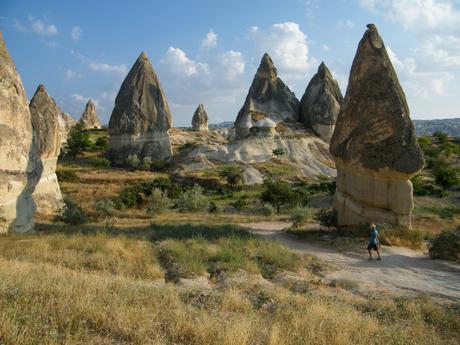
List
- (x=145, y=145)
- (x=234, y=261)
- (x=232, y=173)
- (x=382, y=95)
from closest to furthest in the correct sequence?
(x=234, y=261)
(x=382, y=95)
(x=232, y=173)
(x=145, y=145)

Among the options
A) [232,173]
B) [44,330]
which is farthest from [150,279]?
[232,173]

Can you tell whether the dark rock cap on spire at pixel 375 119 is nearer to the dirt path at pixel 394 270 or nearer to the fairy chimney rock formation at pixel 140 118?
the dirt path at pixel 394 270

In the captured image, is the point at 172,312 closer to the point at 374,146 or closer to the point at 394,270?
the point at 394,270

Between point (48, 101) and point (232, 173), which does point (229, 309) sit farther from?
point (232, 173)

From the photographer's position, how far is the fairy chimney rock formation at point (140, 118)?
34094 mm

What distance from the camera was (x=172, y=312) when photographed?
3846mm

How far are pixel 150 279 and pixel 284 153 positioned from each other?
31.0 metres

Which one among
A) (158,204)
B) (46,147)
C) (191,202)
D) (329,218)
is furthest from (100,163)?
(329,218)

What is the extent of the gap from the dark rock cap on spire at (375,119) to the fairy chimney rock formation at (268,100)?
29.7 m

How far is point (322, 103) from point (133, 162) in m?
21.6

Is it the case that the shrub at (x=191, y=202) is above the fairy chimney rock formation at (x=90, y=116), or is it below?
below

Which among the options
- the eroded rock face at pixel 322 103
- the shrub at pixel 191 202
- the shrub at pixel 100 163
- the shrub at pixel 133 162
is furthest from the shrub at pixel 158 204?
the eroded rock face at pixel 322 103

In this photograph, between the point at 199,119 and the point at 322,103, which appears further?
the point at 199,119

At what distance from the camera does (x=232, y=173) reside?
27.1m
